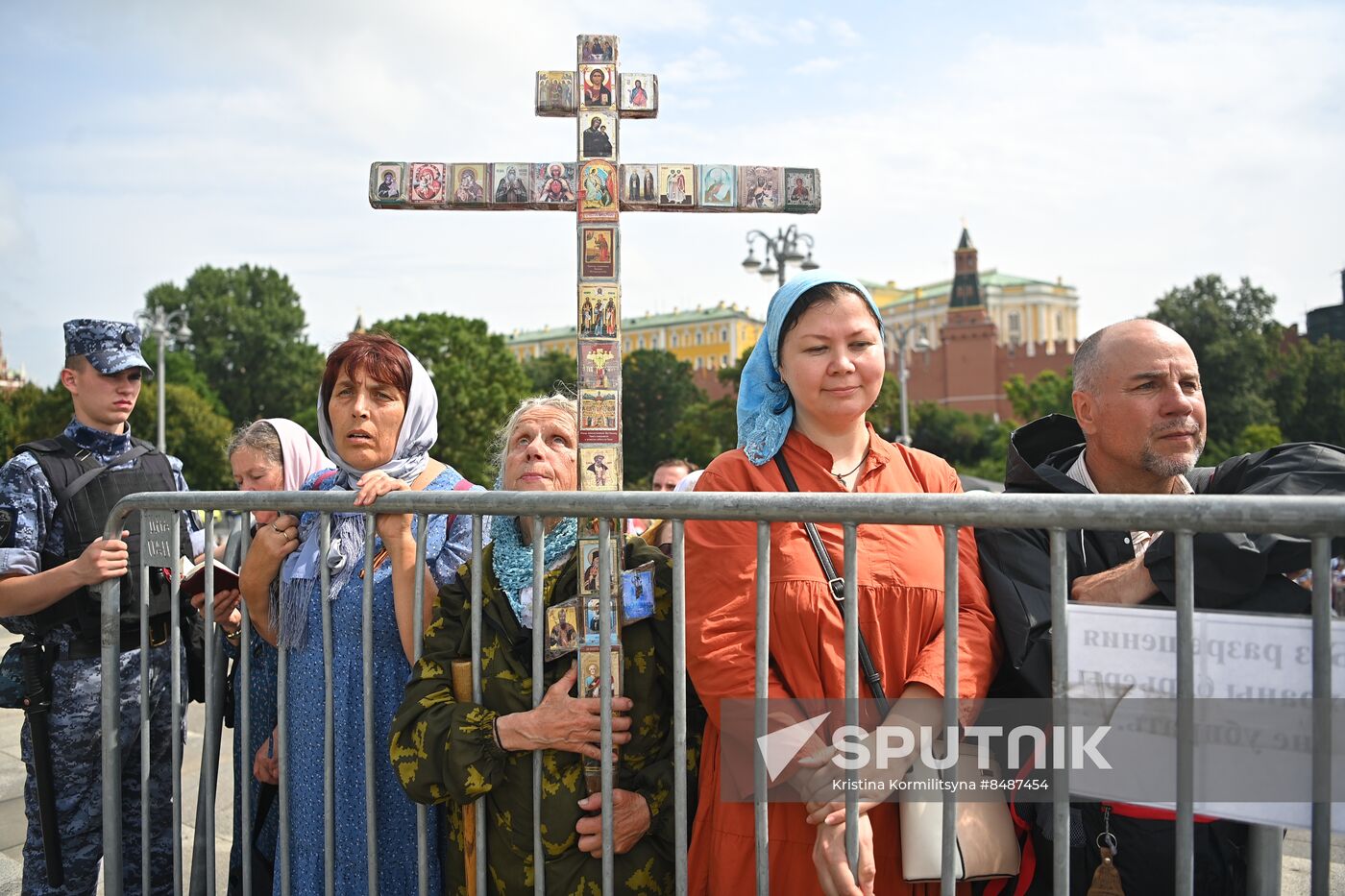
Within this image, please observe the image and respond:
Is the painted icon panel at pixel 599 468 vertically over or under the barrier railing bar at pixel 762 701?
over

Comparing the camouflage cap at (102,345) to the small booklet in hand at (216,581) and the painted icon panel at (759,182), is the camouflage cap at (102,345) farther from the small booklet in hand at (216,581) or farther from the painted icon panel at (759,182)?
the painted icon panel at (759,182)

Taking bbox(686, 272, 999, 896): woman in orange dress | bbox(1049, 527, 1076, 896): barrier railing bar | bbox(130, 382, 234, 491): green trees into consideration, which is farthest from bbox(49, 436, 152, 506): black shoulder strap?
bbox(130, 382, 234, 491): green trees

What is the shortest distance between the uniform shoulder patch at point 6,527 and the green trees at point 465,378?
3513 centimetres

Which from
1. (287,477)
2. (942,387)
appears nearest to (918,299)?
(942,387)

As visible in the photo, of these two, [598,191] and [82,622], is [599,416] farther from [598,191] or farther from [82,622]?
[82,622]

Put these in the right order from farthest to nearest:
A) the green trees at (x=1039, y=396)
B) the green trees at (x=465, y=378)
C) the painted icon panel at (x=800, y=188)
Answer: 1. the green trees at (x=1039, y=396)
2. the green trees at (x=465, y=378)
3. the painted icon panel at (x=800, y=188)

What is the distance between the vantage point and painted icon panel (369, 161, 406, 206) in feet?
9.05

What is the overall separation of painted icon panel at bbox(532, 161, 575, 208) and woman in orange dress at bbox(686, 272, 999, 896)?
0.86 meters

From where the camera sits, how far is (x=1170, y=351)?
227cm

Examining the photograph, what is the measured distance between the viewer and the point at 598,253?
262 centimetres

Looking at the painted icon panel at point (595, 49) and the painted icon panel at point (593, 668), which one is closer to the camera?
the painted icon panel at point (593, 668)

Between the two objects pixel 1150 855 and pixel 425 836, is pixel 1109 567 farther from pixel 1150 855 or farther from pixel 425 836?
pixel 425 836

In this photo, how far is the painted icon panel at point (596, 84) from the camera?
104 inches

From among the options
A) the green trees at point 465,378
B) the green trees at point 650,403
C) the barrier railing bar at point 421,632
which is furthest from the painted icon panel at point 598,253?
the green trees at point 650,403
